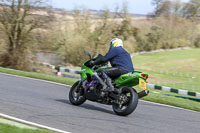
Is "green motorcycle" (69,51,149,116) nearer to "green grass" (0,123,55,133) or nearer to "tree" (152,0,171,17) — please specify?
"green grass" (0,123,55,133)

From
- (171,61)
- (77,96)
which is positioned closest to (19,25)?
(77,96)

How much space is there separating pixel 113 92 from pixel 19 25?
1792 cm

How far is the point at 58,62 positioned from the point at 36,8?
50.3ft

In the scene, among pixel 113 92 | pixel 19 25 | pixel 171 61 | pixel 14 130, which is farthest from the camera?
pixel 171 61

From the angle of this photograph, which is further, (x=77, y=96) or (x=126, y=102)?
(x=77, y=96)

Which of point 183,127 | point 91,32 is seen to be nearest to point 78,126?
point 183,127

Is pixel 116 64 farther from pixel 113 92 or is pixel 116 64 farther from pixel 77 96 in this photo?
pixel 77 96

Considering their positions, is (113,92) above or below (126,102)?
above

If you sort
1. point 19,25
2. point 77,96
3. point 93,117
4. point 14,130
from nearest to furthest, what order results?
point 14,130 < point 93,117 < point 77,96 < point 19,25

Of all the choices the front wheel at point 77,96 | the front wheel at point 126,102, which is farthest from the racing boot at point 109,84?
the front wheel at point 77,96

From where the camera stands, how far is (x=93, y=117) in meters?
7.29

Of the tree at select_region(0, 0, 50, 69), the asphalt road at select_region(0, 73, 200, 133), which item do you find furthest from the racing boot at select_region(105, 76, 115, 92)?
the tree at select_region(0, 0, 50, 69)

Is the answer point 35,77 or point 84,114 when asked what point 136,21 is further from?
point 84,114

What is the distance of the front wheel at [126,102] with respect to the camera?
7404 millimetres
